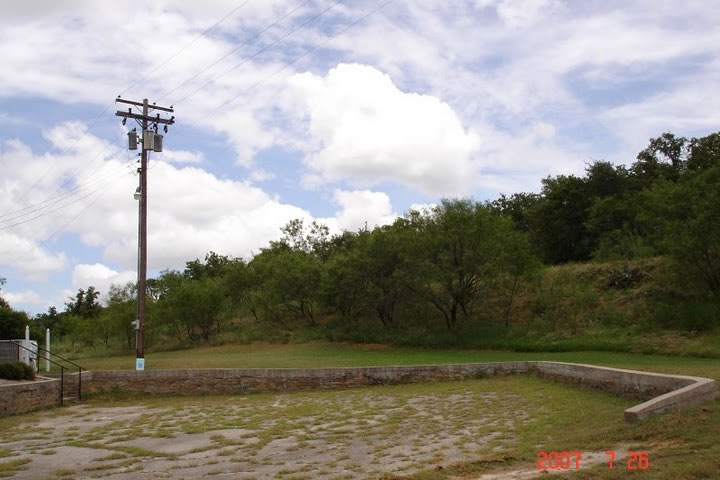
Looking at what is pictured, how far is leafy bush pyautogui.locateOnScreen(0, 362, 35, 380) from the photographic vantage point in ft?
59.8

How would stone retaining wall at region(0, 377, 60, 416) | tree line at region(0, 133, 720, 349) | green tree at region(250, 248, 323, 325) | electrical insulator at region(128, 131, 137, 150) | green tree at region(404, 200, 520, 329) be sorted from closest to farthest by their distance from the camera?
stone retaining wall at region(0, 377, 60, 416), electrical insulator at region(128, 131, 137, 150), tree line at region(0, 133, 720, 349), green tree at region(404, 200, 520, 329), green tree at region(250, 248, 323, 325)

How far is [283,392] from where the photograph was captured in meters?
20.1

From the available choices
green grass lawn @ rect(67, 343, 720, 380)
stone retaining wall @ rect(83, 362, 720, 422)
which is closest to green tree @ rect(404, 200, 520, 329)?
green grass lawn @ rect(67, 343, 720, 380)

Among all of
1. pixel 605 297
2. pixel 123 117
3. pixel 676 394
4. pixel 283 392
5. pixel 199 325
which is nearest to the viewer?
pixel 676 394

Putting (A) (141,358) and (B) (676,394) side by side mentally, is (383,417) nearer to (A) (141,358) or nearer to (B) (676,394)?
(B) (676,394)

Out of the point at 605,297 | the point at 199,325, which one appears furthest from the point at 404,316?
the point at 199,325

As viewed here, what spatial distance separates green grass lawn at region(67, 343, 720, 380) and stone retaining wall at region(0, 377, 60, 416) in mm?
4757

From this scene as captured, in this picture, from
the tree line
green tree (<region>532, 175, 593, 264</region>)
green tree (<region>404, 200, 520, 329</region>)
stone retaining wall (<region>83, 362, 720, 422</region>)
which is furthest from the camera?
green tree (<region>532, 175, 593, 264</region>)

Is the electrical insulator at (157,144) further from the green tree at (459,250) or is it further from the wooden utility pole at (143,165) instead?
the green tree at (459,250)

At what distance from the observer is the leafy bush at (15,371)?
18.2 m

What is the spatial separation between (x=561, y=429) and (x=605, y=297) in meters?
26.3

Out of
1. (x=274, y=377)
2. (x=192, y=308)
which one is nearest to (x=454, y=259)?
(x=274, y=377)

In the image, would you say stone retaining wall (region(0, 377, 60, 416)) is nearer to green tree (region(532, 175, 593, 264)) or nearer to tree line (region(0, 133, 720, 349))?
tree line (region(0, 133, 720, 349))

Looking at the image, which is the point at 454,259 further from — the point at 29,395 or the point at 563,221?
the point at 29,395
